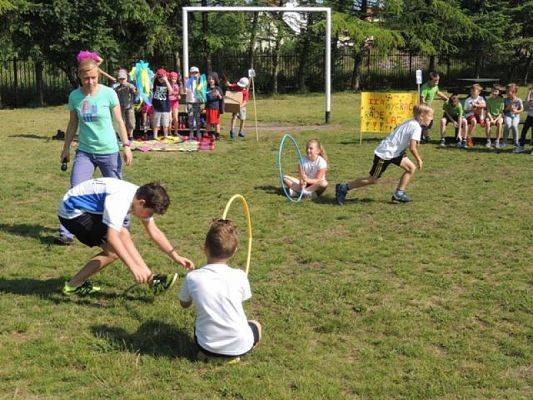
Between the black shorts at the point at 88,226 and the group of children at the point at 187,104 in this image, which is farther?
the group of children at the point at 187,104

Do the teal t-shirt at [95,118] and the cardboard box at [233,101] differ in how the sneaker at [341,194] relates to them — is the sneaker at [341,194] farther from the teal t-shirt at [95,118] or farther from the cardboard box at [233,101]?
the cardboard box at [233,101]

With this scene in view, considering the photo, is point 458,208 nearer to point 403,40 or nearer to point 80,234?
point 80,234

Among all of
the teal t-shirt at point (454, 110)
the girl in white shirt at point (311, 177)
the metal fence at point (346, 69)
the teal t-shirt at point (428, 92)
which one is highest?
the metal fence at point (346, 69)

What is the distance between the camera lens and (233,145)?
48.1 feet

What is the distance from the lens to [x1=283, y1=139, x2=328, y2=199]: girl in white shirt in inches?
373

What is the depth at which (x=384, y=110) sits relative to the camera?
585 inches

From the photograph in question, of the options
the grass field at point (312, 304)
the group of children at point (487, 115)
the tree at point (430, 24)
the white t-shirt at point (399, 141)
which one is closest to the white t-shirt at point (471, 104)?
the group of children at point (487, 115)

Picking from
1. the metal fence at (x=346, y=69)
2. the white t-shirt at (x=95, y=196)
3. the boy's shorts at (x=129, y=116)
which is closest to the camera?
the white t-shirt at (x=95, y=196)

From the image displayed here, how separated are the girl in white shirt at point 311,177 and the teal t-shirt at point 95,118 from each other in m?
3.43

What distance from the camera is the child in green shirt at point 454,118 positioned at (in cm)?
1457

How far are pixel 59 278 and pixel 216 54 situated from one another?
29078 mm

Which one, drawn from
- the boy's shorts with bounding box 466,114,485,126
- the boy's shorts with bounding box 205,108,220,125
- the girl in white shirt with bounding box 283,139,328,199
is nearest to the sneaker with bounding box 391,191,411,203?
the girl in white shirt with bounding box 283,139,328,199

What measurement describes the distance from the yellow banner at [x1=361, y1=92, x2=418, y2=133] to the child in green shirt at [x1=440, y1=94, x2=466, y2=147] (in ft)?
2.76

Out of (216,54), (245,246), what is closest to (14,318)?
(245,246)
